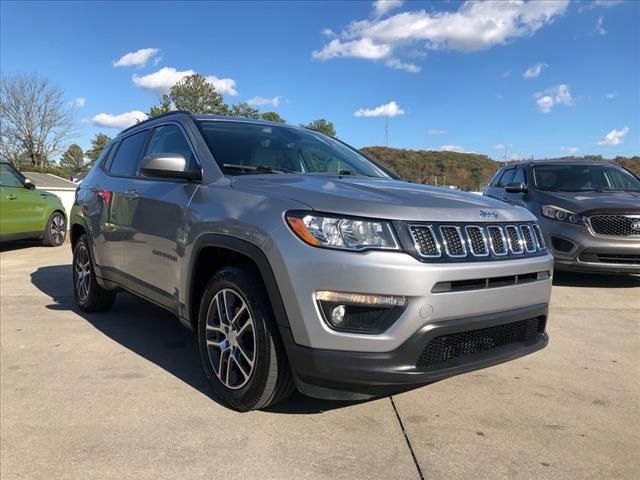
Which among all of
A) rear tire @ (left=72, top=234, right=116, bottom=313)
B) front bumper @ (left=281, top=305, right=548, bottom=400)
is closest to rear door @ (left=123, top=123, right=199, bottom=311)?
rear tire @ (left=72, top=234, right=116, bottom=313)

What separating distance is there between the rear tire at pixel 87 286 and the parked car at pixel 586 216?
476cm

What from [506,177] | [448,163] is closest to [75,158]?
[448,163]

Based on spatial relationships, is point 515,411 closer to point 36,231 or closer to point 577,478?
point 577,478

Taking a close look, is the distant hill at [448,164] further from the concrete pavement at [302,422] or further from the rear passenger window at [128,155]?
the concrete pavement at [302,422]

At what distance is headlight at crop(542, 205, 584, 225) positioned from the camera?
6.54 metres

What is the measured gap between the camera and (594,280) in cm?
736

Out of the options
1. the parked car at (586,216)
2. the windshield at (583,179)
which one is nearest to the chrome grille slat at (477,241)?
the parked car at (586,216)

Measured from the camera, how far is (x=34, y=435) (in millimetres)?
2859

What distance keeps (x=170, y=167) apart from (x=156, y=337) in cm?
188

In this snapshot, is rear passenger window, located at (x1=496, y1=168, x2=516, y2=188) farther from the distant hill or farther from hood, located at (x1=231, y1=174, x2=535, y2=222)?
the distant hill

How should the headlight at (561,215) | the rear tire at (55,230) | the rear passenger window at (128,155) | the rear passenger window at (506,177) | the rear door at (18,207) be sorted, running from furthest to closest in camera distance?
the rear tire at (55,230) → the rear door at (18,207) → the rear passenger window at (506,177) → the headlight at (561,215) → the rear passenger window at (128,155)

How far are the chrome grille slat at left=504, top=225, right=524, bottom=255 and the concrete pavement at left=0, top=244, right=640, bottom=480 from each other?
0.95 m

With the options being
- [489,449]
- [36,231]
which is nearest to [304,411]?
[489,449]

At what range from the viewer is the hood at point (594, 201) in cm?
642
